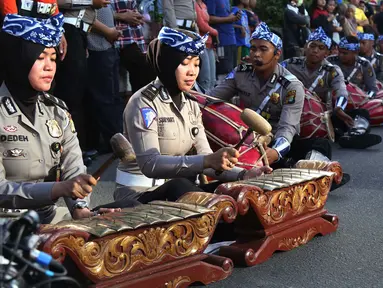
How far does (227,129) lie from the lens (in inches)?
200

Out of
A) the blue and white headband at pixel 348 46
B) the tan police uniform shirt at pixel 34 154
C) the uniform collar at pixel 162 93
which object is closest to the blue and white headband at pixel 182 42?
the uniform collar at pixel 162 93

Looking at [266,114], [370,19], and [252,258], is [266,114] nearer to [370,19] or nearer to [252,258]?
[252,258]

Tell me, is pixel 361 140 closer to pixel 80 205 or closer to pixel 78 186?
pixel 80 205

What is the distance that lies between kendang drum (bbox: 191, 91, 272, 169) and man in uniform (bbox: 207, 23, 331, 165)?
15.0 inches

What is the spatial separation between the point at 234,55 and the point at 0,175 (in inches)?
277

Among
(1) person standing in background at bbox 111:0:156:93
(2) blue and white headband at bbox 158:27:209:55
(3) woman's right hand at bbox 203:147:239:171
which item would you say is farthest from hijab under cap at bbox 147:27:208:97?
(1) person standing in background at bbox 111:0:156:93

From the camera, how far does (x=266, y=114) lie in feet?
18.8

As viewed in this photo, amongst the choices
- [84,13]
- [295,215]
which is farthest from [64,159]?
[84,13]

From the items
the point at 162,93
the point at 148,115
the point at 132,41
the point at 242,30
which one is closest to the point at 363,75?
the point at 242,30

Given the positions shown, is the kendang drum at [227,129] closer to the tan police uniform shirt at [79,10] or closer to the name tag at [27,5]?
the name tag at [27,5]

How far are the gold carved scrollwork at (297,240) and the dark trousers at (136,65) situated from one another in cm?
315

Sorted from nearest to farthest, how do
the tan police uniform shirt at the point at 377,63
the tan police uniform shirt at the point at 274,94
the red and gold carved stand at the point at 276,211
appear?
1. the red and gold carved stand at the point at 276,211
2. the tan police uniform shirt at the point at 274,94
3. the tan police uniform shirt at the point at 377,63

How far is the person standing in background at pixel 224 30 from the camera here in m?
9.41

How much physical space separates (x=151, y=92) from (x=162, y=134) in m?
0.23
